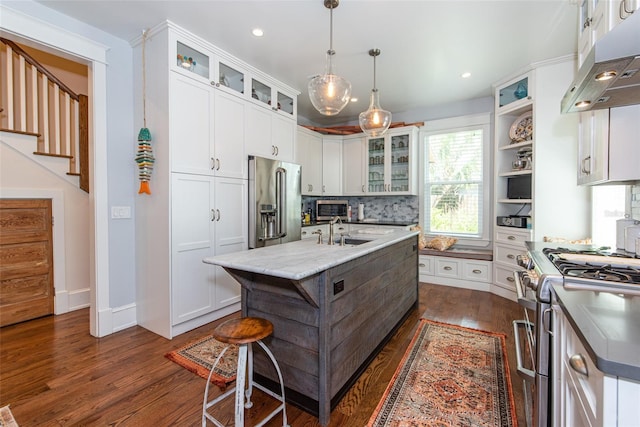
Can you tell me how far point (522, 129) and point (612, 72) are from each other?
295 centimetres

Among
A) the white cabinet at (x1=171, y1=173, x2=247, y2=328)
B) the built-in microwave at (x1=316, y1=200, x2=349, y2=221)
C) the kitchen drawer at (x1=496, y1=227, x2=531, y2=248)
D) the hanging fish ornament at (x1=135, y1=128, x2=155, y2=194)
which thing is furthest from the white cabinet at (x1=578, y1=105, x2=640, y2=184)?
the built-in microwave at (x1=316, y1=200, x2=349, y2=221)

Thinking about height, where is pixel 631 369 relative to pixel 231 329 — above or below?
Result: above

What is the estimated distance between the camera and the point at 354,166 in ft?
17.5

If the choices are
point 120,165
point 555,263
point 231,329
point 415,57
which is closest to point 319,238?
point 231,329

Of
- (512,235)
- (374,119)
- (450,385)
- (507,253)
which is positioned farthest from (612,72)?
(507,253)

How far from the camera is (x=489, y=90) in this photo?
160 inches

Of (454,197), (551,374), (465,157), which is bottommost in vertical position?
(551,374)

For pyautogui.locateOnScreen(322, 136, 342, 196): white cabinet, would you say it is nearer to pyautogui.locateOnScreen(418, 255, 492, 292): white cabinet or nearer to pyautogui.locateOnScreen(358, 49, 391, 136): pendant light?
pyautogui.locateOnScreen(418, 255, 492, 292): white cabinet

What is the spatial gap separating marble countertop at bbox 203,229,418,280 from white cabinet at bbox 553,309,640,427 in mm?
997

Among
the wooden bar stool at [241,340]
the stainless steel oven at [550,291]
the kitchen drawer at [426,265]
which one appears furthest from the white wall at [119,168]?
the kitchen drawer at [426,265]

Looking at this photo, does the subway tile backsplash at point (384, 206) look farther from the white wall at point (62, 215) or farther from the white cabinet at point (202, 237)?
the white wall at point (62, 215)

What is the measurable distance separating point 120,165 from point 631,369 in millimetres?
3488

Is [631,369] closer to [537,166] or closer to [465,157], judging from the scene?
[537,166]

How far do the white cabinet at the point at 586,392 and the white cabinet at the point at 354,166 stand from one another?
420 centimetres
